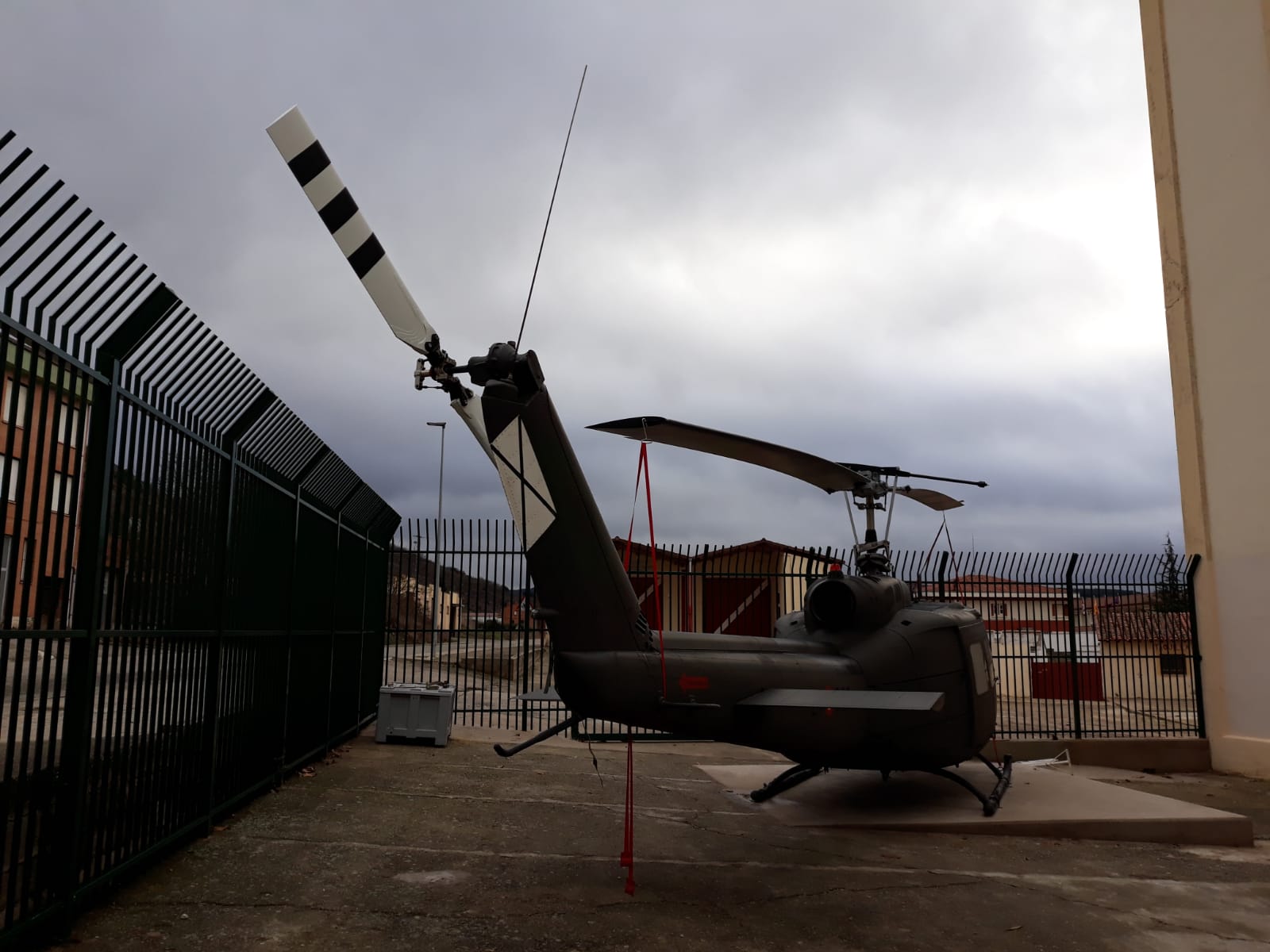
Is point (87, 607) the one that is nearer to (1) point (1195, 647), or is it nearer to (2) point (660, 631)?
(2) point (660, 631)

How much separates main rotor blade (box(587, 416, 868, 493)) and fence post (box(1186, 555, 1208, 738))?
8.49 meters

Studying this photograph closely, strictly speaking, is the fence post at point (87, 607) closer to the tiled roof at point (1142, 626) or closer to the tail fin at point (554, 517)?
the tail fin at point (554, 517)

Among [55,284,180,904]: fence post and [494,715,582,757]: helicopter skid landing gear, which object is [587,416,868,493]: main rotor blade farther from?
[55,284,180,904]: fence post

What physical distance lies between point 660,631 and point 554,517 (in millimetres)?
1090

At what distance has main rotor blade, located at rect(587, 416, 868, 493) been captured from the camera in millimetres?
5594

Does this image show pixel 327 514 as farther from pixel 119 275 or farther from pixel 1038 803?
pixel 1038 803

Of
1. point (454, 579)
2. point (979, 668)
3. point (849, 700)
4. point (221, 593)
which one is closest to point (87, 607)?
point (221, 593)

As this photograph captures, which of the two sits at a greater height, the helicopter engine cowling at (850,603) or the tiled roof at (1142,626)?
the helicopter engine cowling at (850,603)

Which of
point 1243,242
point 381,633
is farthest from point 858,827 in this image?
point 1243,242

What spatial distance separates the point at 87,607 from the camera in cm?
432

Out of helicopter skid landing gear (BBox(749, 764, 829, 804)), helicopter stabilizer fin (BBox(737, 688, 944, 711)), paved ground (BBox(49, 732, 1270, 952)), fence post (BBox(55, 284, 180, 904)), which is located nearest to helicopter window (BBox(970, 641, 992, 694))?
paved ground (BBox(49, 732, 1270, 952))

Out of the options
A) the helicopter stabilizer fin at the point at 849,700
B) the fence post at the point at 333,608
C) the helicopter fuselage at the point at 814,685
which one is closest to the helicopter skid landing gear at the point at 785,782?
the helicopter fuselage at the point at 814,685

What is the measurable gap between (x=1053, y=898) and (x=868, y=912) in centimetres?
134

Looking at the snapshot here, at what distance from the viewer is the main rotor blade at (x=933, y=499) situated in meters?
8.54
